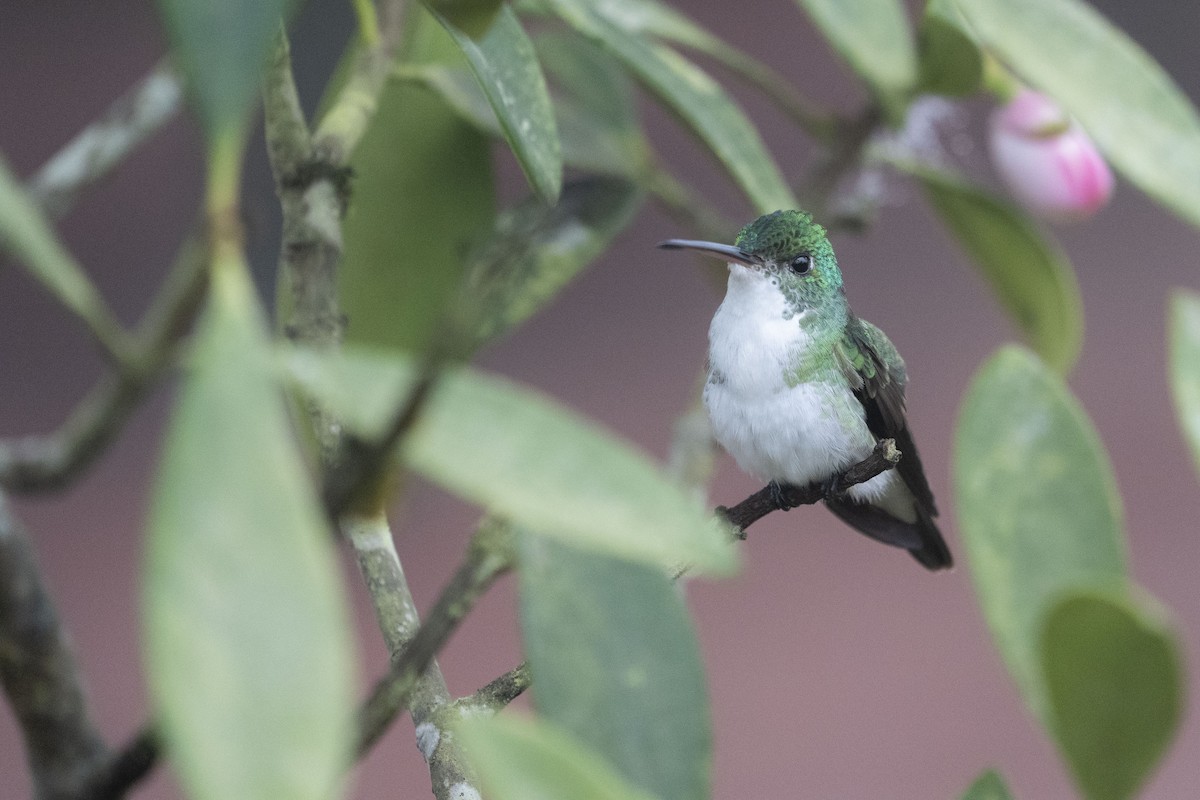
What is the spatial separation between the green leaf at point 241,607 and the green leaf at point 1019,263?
84 cm

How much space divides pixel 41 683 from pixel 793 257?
0.67 meters

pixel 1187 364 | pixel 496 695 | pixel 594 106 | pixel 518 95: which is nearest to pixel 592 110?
pixel 594 106

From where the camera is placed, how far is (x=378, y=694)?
1.28 ft

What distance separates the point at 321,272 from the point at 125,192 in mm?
1743

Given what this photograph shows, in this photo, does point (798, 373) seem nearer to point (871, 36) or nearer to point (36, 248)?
point (871, 36)

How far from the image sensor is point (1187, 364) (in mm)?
420

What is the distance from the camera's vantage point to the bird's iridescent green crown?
1.01 meters

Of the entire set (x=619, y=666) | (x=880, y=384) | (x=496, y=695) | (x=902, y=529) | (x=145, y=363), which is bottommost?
(x=902, y=529)

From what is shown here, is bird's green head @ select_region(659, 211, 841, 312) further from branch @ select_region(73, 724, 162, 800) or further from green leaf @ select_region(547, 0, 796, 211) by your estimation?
branch @ select_region(73, 724, 162, 800)

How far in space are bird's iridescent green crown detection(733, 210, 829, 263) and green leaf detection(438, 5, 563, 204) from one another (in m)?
0.40

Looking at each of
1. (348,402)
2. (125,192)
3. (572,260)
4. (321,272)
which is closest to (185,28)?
(348,402)

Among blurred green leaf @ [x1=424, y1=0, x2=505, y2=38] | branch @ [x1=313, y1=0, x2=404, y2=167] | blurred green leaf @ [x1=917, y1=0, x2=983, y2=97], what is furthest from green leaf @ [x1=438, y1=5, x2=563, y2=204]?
blurred green leaf @ [x1=917, y1=0, x2=983, y2=97]

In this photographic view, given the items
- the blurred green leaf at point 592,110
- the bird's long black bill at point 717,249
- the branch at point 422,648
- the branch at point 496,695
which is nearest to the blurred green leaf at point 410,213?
the blurred green leaf at point 592,110

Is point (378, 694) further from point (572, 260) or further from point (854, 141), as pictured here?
point (854, 141)
